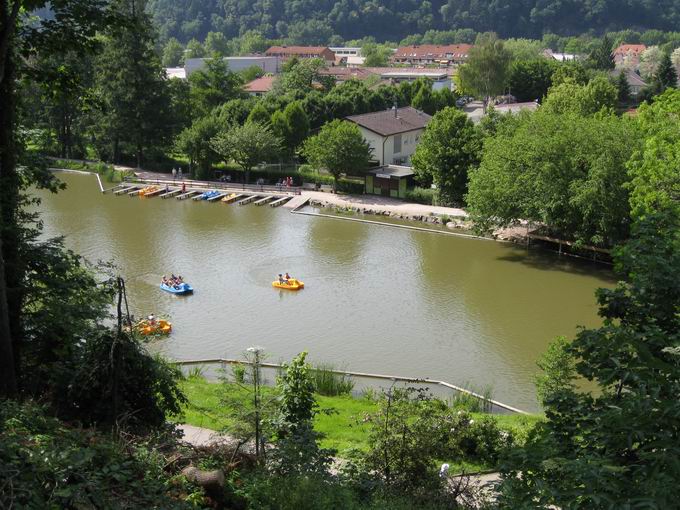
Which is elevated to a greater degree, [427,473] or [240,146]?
[240,146]

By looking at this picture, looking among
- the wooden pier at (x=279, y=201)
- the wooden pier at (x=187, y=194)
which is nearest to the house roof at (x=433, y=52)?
the wooden pier at (x=187, y=194)

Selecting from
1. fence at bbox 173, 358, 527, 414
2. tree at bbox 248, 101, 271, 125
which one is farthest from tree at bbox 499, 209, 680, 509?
tree at bbox 248, 101, 271, 125

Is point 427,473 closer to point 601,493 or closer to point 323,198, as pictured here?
point 601,493

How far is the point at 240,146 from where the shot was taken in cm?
4088

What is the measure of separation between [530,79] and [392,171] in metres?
32.9

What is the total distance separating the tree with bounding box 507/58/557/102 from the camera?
2709 inches

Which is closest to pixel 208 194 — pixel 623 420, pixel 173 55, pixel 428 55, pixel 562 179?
pixel 562 179

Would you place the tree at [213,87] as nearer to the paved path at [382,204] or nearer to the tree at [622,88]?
the paved path at [382,204]

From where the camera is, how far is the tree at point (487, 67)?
65.6 m

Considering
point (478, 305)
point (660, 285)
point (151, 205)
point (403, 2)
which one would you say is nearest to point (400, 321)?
point (478, 305)

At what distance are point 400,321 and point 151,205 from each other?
63.0 feet

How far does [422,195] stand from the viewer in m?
37.6

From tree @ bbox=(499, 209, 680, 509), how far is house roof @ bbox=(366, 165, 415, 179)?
30.0 metres

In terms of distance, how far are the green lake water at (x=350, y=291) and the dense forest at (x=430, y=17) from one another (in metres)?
141
